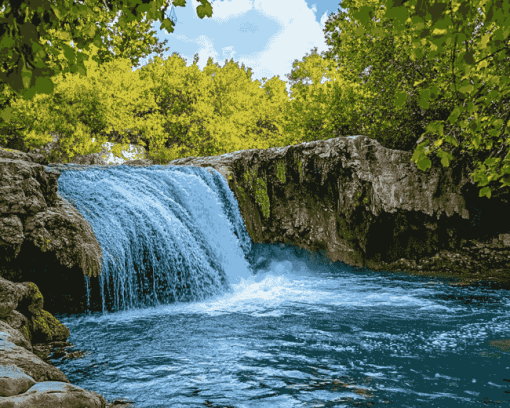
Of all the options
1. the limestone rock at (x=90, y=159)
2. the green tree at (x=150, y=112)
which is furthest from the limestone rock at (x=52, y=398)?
the limestone rock at (x=90, y=159)

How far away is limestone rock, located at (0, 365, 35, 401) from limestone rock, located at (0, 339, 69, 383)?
20 centimetres

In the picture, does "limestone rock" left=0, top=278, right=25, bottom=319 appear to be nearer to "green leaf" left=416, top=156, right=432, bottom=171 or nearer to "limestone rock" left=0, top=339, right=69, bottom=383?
"limestone rock" left=0, top=339, right=69, bottom=383

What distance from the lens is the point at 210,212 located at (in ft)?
34.4

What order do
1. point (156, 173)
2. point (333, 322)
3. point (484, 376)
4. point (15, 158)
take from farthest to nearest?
point (156, 173) → point (15, 158) → point (333, 322) → point (484, 376)

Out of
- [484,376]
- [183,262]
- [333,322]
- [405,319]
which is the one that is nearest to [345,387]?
[484,376]

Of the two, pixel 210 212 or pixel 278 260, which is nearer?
pixel 210 212

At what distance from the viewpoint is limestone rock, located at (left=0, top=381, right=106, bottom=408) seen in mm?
2332

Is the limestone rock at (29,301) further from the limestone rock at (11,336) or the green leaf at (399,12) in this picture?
the green leaf at (399,12)

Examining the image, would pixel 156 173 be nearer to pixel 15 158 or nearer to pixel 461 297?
pixel 15 158

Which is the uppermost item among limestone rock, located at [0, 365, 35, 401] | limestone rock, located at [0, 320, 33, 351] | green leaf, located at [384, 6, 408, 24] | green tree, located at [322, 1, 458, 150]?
green tree, located at [322, 1, 458, 150]

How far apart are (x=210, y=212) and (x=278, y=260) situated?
2854mm

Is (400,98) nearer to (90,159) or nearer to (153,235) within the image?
(153,235)

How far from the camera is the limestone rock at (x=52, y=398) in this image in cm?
233

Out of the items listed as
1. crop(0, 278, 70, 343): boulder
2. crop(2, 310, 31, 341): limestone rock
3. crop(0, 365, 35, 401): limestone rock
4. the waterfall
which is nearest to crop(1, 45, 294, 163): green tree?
the waterfall
